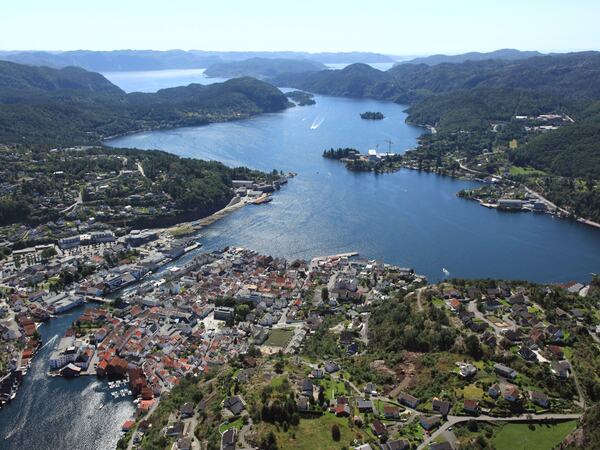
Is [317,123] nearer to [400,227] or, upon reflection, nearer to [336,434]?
[400,227]

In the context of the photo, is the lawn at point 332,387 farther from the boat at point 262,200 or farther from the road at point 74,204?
the road at point 74,204

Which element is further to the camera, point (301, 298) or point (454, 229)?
Result: point (454, 229)

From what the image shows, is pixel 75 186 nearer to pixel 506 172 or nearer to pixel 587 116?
pixel 506 172

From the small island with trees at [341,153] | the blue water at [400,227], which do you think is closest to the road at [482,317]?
the blue water at [400,227]

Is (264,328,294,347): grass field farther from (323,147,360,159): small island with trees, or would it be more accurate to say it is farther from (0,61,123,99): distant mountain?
(0,61,123,99): distant mountain

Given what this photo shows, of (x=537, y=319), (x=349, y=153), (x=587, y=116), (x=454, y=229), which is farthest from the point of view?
(x=587, y=116)

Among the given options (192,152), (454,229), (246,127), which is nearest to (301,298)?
(454,229)
